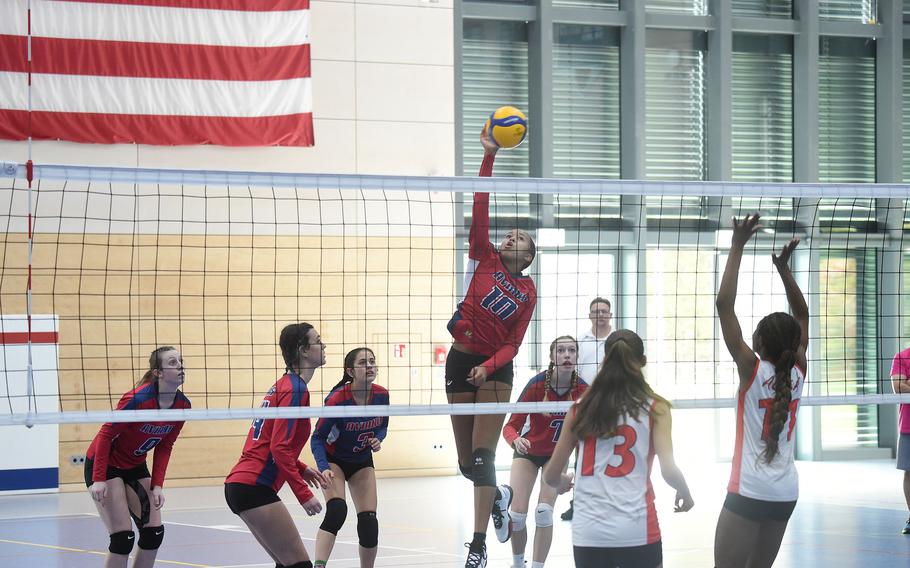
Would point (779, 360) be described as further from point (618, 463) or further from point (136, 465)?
point (136, 465)

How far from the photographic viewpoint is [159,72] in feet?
41.7

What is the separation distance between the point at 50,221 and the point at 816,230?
9.51m

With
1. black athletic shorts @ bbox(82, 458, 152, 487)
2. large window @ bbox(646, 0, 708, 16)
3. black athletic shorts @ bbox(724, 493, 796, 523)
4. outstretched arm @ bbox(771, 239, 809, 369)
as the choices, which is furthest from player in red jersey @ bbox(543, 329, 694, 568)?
large window @ bbox(646, 0, 708, 16)

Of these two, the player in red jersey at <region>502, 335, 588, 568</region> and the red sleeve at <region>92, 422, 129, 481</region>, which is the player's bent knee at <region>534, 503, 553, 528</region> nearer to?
the player in red jersey at <region>502, 335, 588, 568</region>

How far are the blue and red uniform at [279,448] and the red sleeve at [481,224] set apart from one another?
1241mm

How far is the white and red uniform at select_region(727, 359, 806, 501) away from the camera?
15.8 ft

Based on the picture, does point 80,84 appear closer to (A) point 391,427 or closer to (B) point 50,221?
(B) point 50,221

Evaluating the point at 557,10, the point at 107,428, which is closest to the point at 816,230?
the point at 557,10

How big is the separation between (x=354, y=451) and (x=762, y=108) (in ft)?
34.3

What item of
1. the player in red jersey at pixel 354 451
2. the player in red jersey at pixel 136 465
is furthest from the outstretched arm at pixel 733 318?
the player in red jersey at pixel 136 465

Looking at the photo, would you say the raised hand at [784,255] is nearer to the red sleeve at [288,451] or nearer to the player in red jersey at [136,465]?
the red sleeve at [288,451]

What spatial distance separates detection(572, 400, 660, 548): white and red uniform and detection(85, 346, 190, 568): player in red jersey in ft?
8.98

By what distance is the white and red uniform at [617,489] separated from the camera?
4.25 meters

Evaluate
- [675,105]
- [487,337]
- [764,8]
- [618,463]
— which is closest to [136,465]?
[487,337]
